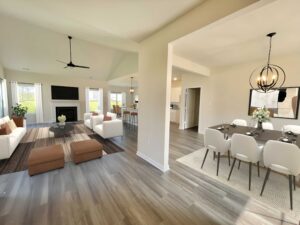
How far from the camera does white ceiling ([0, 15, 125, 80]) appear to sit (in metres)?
4.48

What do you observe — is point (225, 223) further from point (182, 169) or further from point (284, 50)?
point (284, 50)

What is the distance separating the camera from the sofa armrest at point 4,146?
295 centimetres

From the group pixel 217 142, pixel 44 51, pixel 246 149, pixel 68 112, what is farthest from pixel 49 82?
pixel 246 149

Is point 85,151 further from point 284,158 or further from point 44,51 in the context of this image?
point 44,51

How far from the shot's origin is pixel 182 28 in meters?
2.28

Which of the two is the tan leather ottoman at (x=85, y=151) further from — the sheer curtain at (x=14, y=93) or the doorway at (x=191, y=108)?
the sheer curtain at (x=14, y=93)

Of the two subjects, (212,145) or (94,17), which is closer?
(94,17)

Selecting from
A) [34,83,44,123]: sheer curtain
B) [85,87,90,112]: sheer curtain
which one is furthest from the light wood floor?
[85,87,90,112]: sheer curtain

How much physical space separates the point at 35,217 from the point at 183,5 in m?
3.43

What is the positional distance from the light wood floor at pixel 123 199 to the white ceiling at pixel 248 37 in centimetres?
254

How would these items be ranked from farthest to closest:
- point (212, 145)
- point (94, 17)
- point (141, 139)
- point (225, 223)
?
point (141, 139)
point (212, 145)
point (94, 17)
point (225, 223)

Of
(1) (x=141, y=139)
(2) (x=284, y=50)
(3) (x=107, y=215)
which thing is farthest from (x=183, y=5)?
(2) (x=284, y=50)

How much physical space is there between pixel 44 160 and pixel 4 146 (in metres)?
1.31

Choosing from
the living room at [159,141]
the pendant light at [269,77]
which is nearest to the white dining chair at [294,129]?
the living room at [159,141]
